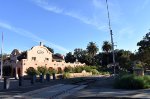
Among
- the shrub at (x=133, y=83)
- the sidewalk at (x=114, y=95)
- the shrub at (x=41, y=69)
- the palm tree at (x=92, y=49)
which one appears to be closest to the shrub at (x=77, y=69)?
the shrub at (x=41, y=69)

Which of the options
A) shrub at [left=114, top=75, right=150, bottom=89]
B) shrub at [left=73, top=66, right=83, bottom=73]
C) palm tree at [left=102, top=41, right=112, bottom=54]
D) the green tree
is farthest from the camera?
palm tree at [left=102, top=41, right=112, bottom=54]

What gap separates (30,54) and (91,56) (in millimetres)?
50035

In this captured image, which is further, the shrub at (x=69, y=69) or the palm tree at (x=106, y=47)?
the palm tree at (x=106, y=47)

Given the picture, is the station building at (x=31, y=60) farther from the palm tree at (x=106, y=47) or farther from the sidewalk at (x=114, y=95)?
the sidewalk at (x=114, y=95)

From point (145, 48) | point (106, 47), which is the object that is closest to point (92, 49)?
point (106, 47)

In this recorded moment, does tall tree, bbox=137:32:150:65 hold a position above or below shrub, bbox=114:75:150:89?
above

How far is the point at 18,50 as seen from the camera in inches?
3905

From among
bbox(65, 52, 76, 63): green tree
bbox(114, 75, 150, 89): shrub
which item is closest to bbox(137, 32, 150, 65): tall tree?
bbox(114, 75, 150, 89): shrub

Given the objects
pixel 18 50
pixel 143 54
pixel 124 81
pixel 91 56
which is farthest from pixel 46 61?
pixel 124 81

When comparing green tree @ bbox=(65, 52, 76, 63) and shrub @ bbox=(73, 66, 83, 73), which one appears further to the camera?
green tree @ bbox=(65, 52, 76, 63)

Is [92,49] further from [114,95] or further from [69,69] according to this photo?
[114,95]

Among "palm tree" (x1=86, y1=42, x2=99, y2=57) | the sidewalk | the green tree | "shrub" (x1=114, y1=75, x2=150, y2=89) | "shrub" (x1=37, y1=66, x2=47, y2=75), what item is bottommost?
the sidewalk

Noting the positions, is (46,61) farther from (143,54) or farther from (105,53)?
(105,53)

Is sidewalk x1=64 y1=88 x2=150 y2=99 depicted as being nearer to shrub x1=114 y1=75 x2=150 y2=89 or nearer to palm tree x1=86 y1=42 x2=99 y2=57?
shrub x1=114 y1=75 x2=150 y2=89
